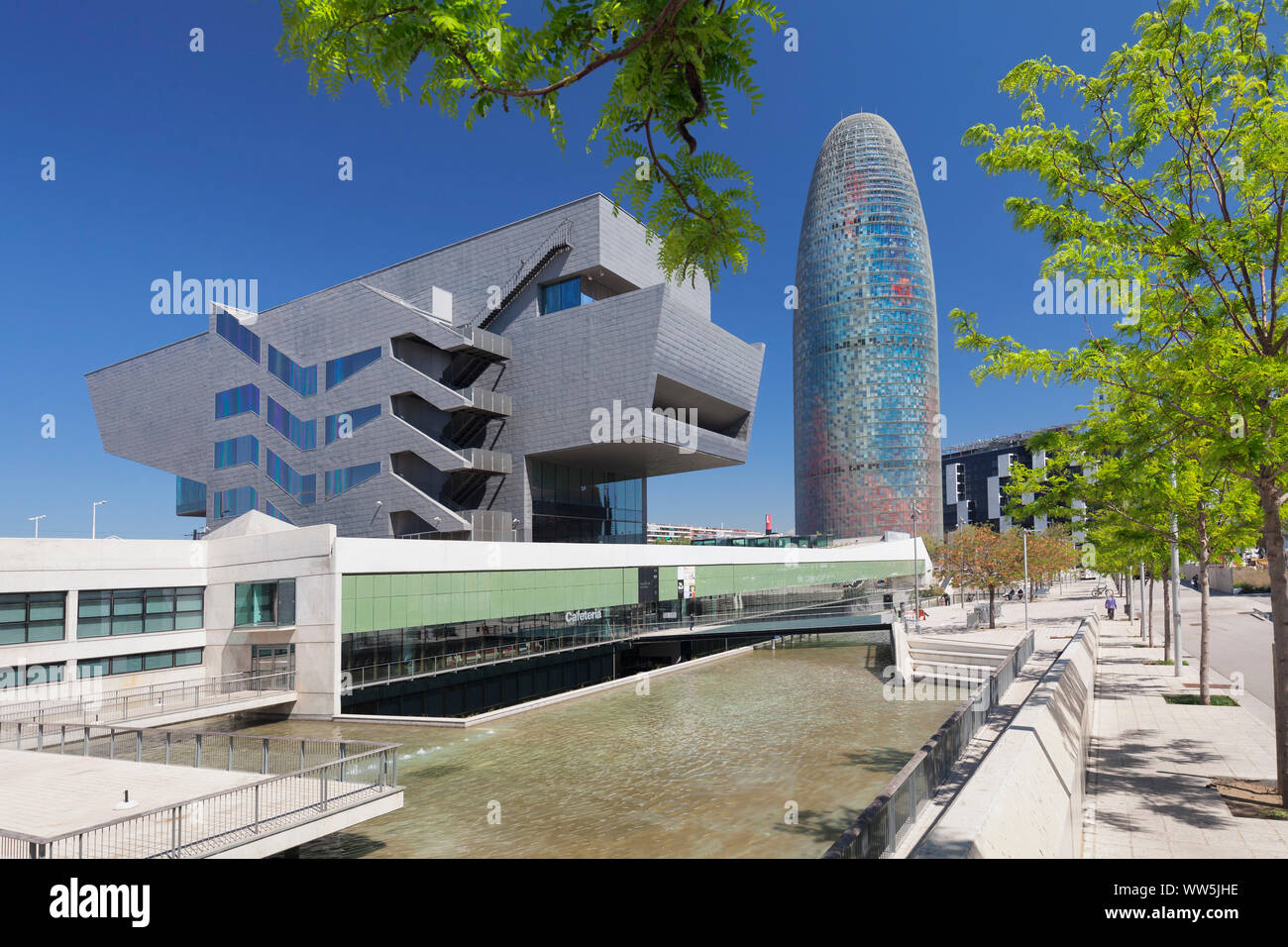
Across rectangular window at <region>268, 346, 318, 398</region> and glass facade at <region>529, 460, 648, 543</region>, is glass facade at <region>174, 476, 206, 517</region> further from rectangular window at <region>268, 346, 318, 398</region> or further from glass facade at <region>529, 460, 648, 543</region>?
glass facade at <region>529, 460, 648, 543</region>

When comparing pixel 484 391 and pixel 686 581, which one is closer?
pixel 484 391

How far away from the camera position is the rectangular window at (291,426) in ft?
162

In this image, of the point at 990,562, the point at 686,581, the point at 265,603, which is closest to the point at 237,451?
the point at 265,603

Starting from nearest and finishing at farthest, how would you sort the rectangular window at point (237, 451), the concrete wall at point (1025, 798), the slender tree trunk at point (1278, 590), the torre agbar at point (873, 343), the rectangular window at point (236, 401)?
the concrete wall at point (1025, 798)
the slender tree trunk at point (1278, 590)
the rectangular window at point (237, 451)
the rectangular window at point (236, 401)
the torre agbar at point (873, 343)

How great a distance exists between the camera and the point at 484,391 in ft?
152

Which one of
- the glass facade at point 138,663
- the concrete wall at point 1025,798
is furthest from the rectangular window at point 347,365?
the concrete wall at point 1025,798

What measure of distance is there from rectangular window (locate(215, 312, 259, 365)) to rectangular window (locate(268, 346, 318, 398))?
1833 mm

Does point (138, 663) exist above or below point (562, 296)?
below

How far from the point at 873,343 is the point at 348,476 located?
134 meters

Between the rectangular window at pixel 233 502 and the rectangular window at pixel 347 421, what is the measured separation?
31.1 ft

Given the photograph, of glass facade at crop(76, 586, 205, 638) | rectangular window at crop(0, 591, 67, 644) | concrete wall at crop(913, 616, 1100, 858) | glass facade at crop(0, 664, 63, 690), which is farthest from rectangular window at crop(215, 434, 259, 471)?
concrete wall at crop(913, 616, 1100, 858)
